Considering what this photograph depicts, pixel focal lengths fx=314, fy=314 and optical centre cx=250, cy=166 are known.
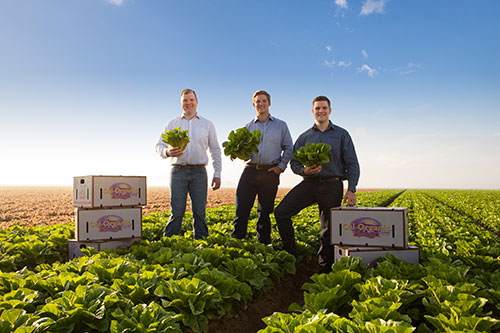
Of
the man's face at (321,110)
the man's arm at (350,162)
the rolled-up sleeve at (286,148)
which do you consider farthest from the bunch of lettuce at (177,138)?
the man's arm at (350,162)

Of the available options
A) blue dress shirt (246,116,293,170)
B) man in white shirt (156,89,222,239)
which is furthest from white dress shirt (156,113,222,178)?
blue dress shirt (246,116,293,170)

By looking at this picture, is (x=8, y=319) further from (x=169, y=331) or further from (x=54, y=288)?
(x=169, y=331)

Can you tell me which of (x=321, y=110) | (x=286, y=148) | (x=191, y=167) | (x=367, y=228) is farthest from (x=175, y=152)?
(x=367, y=228)

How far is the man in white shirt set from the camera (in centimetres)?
568

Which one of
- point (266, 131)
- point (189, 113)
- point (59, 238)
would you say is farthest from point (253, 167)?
point (59, 238)

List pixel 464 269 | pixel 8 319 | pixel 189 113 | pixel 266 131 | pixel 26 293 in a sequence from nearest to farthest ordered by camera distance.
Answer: pixel 8 319
pixel 26 293
pixel 464 269
pixel 266 131
pixel 189 113

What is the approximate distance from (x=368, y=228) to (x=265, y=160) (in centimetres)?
194

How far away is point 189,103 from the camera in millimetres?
5777

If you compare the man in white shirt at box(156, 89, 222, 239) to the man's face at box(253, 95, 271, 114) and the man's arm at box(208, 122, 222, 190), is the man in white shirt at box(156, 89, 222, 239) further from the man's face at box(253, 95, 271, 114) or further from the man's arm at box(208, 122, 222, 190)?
the man's face at box(253, 95, 271, 114)

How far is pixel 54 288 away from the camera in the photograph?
323 centimetres

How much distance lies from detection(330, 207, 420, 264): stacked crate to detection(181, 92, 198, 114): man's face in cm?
313

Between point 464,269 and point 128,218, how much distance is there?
514 cm

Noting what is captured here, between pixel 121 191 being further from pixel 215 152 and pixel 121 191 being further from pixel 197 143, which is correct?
pixel 215 152

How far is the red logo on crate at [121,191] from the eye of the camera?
558 centimetres
